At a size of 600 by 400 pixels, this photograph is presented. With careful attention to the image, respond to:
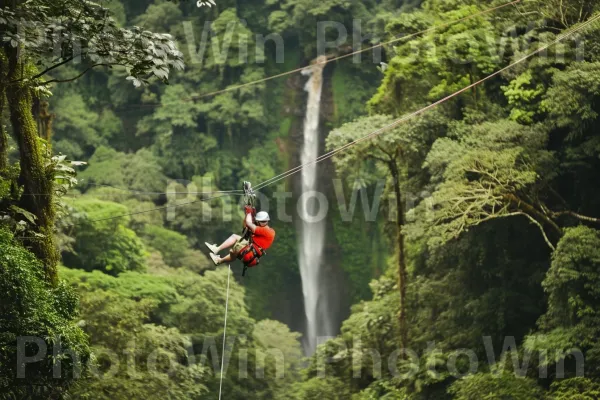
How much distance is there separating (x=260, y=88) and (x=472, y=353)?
18.9 metres

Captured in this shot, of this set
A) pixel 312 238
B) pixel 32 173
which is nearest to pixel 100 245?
pixel 32 173

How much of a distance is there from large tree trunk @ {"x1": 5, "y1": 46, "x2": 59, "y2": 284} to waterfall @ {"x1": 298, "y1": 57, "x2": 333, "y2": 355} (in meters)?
22.2

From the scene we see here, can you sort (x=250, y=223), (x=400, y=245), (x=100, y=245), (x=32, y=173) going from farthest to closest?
(x=100, y=245), (x=400, y=245), (x=32, y=173), (x=250, y=223)

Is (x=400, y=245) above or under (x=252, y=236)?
above

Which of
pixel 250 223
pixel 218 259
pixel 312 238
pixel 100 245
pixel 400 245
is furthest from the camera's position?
pixel 312 238

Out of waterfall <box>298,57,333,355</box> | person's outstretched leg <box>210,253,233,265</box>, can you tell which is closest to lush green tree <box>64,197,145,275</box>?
waterfall <box>298,57,333,355</box>

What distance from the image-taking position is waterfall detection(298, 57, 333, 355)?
35.7 meters

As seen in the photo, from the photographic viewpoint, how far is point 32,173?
13.1 meters

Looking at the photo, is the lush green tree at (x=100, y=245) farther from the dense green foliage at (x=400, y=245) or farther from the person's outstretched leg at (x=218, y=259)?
the person's outstretched leg at (x=218, y=259)

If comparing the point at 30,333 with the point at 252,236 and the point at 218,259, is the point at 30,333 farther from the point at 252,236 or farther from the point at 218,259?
the point at 252,236

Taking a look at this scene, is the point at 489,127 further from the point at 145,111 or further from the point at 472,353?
the point at 145,111

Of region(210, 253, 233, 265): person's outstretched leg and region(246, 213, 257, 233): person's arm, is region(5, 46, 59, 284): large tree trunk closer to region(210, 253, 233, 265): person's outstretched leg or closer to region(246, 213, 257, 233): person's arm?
region(210, 253, 233, 265): person's outstretched leg

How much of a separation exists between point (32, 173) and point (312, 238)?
2397 cm

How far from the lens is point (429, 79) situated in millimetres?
22719
